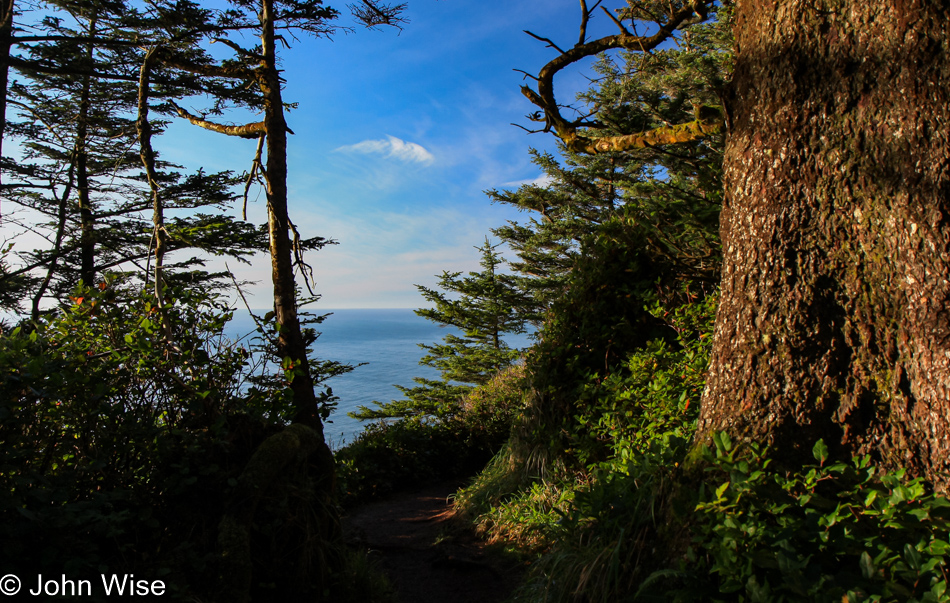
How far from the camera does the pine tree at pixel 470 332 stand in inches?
718

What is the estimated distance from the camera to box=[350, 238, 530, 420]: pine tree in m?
18.2

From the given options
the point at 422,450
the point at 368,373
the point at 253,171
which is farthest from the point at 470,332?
the point at 368,373

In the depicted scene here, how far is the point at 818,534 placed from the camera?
2021 millimetres

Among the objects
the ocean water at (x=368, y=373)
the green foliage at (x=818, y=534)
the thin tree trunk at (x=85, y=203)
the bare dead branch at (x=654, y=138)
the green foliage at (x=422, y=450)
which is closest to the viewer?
the green foliage at (x=818, y=534)

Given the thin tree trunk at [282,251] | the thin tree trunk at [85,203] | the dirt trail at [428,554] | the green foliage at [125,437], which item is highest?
the thin tree trunk at [85,203]

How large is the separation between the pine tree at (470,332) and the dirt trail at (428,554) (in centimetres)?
1172

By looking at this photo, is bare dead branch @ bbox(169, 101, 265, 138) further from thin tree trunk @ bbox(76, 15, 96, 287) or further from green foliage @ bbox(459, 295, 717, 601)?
thin tree trunk @ bbox(76, 15, 96, 287)

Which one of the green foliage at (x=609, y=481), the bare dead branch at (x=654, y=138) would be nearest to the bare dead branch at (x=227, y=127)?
the bare dead branch at (x=654, y=138)

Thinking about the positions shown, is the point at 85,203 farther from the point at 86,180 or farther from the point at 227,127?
the point at 227,127

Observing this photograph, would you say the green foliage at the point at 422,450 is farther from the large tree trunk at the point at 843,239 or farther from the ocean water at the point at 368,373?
the large tree trunk at the point at 843,239

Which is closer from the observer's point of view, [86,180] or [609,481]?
[609,481]

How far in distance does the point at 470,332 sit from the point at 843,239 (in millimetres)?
15720

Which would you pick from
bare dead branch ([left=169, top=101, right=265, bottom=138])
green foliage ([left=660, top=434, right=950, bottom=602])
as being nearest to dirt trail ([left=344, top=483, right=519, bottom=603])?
green foliage ([left=660, top=434, right=950, bottom=602])

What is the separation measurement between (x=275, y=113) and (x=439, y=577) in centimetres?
490
